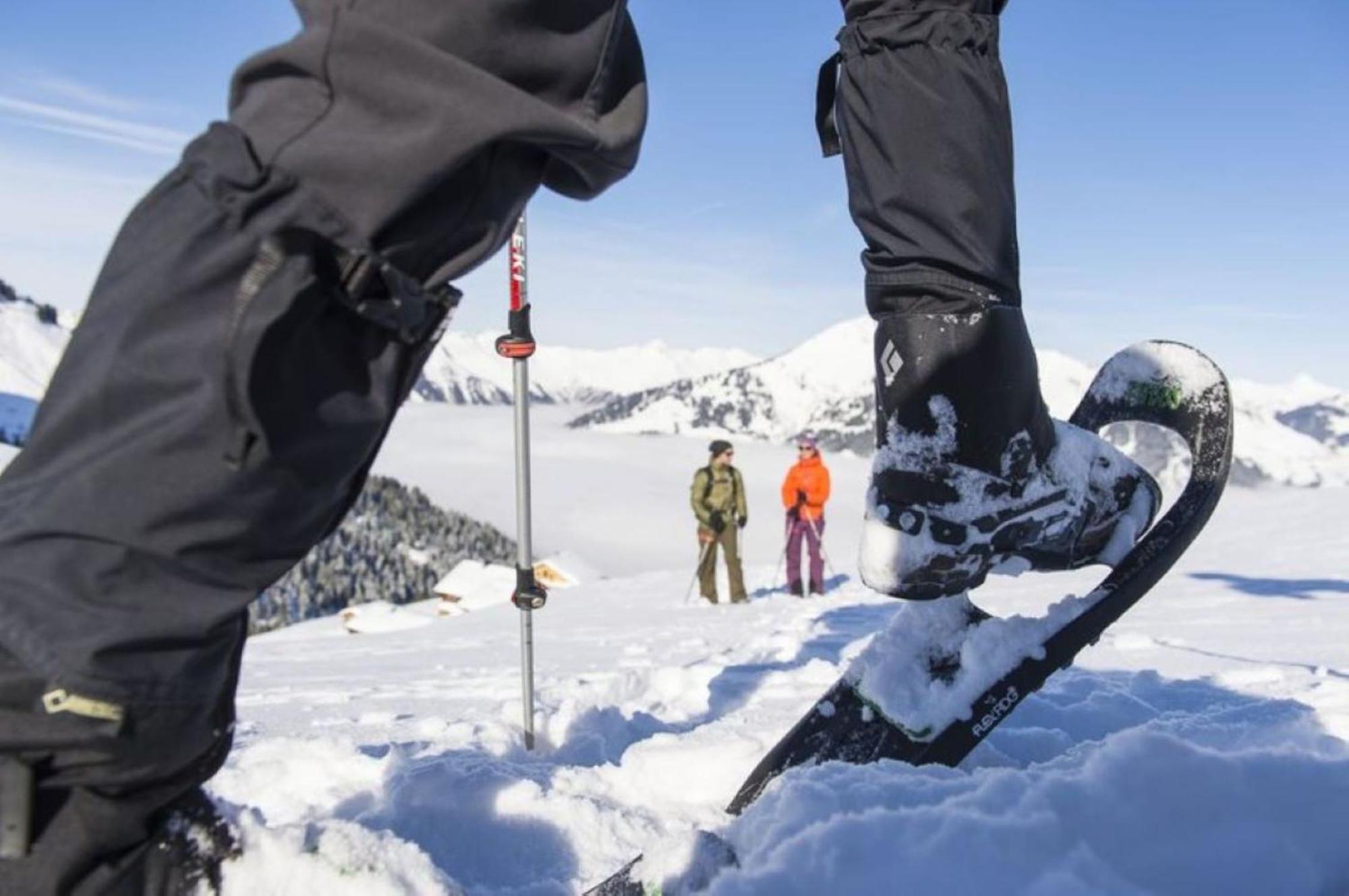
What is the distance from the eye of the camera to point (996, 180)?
1.41m

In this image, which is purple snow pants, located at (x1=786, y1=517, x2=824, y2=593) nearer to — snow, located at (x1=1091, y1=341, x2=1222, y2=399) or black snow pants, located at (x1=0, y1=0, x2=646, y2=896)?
snow, located at (x1=1091, y1=341, x2=1222, y2=399)

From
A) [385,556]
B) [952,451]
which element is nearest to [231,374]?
[952,451]

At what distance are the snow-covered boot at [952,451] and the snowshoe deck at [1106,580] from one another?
30 centimetres

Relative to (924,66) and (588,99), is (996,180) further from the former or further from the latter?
(588,99)

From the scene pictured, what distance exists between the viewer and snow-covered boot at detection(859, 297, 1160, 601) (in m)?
1.45

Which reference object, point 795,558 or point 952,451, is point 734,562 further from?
point 952,451

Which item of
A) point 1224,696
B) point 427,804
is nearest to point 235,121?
point 427,804

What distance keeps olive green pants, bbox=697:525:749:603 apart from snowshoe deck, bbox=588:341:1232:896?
10532mm

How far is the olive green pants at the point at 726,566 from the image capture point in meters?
12.6

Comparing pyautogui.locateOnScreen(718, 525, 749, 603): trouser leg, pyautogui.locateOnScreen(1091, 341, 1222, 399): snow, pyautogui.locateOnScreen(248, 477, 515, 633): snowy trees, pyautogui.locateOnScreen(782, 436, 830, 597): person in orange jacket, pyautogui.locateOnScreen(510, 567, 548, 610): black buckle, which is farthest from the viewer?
pyautogui.locateOnScreen(248, 477, 515, 633): snowy trees

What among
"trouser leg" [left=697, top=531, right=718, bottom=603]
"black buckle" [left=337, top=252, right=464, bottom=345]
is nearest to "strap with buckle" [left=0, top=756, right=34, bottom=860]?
"black buckle" [left=337, top=252, right=464, bottom=345]

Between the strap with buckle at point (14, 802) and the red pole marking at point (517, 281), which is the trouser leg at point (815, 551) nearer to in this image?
the red pole marking at point (517, 281)

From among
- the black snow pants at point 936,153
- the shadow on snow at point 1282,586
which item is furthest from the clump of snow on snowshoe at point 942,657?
the shadow on snow at point 1282,586

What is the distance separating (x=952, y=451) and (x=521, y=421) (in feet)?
6.48
